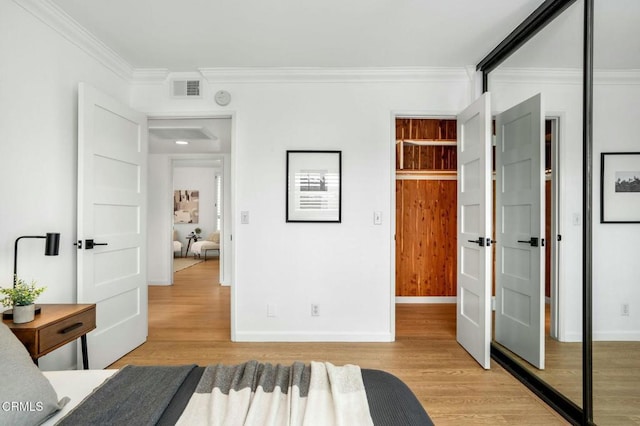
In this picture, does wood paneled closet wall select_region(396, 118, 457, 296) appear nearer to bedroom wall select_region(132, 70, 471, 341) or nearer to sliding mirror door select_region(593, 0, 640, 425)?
bedroom wall select_region(132, 70, 471, 341)

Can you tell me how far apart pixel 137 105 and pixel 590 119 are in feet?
11.9

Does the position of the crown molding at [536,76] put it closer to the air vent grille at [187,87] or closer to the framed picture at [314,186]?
the framed picture at [314,186]

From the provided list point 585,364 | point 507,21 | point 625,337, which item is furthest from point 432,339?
point 507,21

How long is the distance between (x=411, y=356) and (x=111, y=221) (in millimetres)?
2777

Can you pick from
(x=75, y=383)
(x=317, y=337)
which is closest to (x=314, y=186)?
(x=317, y=337)

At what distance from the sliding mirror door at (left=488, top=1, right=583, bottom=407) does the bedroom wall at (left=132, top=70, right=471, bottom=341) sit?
793 millimetres

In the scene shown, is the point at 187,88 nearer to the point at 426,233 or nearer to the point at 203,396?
the point at 203,396

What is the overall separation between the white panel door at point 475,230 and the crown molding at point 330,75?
459 millimetres

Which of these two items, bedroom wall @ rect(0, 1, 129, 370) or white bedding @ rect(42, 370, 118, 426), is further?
bedroom wall @ rect(0, 1, 129, 370)

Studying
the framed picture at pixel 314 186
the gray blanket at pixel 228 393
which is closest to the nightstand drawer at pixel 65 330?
the gray blanket at pixel 228 393

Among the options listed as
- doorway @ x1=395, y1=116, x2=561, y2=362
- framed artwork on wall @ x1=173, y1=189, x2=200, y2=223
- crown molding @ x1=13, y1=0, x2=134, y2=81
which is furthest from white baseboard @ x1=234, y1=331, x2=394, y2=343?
framed artwork on wall @ x1=173, y1=189, x2=200, y2=223

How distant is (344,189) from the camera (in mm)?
3084

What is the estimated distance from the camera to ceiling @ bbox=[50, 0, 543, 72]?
7.00ft

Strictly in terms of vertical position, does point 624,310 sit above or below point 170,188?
below
